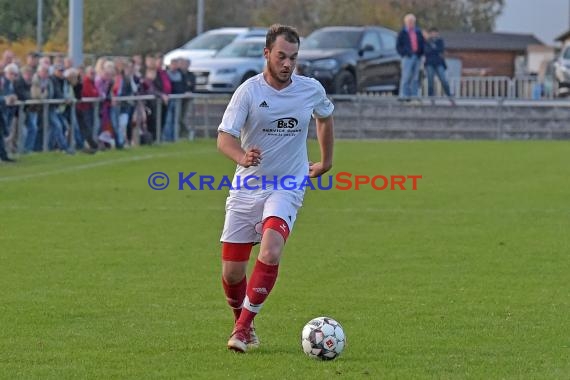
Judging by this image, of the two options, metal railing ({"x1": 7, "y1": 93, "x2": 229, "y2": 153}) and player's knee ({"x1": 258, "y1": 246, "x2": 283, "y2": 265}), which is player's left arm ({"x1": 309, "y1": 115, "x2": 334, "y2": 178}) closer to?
player's knee ({"x1": 258, "y1": 246, "x2": 283, "y2": 265})

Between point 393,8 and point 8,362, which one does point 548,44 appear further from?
point 8,362

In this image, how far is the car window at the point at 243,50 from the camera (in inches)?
1438

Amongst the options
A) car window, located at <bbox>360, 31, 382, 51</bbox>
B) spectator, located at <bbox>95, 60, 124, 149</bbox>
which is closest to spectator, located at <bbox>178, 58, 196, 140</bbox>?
spectator, located at <bbox>95, 60, 124, 149</bbox>

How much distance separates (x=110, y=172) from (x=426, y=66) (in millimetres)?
13252

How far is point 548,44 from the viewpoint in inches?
3533

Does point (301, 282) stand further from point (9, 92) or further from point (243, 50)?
point (243, 50)

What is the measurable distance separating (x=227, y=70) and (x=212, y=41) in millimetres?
5058

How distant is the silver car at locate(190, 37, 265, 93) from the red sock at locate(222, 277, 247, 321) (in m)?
26.3

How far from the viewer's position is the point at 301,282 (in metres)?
12.0

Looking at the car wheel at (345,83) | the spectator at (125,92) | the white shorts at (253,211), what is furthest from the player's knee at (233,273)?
the car wheel at (345,83)

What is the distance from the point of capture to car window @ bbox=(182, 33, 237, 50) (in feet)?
132

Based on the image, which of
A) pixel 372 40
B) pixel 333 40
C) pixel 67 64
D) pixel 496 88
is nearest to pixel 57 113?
pixel 67 64

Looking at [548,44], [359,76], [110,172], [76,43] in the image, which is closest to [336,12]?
[548,44]

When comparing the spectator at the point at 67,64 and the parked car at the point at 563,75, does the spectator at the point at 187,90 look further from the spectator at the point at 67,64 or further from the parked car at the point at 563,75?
the parked car at the point at 563,75
